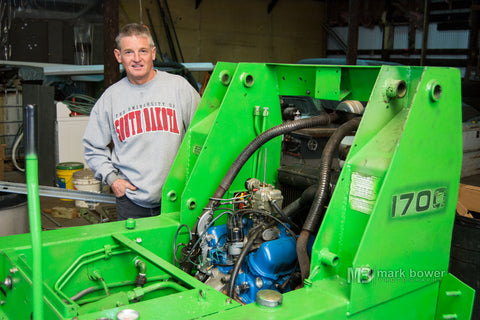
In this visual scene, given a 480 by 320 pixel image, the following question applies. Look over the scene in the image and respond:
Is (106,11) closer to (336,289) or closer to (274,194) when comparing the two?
(274,194)

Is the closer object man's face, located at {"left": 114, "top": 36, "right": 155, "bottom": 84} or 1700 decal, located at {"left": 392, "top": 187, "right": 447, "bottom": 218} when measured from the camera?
1700 decal, located at {"left": 392, "top": 187, "right": 447, "bottom": 218}

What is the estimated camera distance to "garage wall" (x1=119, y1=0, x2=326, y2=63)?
1114 cm

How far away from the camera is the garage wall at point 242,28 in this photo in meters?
11.1

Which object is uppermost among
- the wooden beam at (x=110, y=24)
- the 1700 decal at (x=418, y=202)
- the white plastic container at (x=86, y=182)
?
the wooden beam at (x=110, y=24)

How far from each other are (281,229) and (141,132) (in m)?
0.89

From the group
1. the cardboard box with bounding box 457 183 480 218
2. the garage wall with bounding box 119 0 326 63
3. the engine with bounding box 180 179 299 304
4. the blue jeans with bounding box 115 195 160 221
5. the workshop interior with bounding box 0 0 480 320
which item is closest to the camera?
the workshop interior with bounding box 0 0 480 320

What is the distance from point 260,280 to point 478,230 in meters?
1.45

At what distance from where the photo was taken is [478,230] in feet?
8.45

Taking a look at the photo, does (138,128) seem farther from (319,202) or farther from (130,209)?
(319,202)

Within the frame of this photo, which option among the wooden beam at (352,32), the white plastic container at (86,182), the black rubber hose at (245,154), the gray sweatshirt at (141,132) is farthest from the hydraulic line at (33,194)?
the wooden beam at (352,32)

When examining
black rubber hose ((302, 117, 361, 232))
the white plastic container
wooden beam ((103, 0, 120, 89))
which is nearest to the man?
black rubber hose ((302, 117, 361, 232))

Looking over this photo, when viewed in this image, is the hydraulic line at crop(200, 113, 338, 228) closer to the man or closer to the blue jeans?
the man
